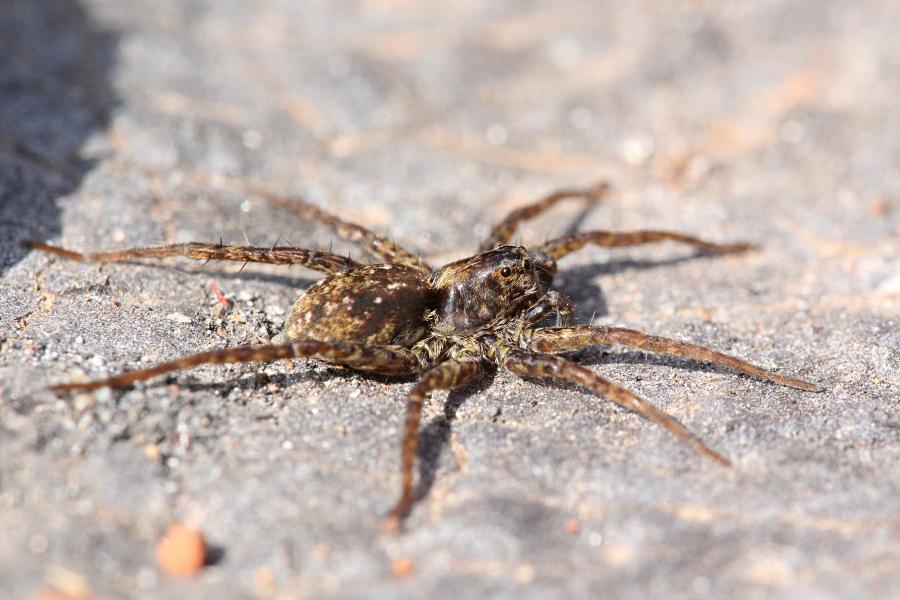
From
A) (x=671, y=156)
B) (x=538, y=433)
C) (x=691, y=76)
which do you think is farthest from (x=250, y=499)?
(x=691, y=76)

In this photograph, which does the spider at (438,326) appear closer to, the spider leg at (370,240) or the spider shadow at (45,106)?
the spider leg at (370,240)

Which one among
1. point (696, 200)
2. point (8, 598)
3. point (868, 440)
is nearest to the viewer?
point (8, 598)

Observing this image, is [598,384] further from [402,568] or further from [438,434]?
[402,568]

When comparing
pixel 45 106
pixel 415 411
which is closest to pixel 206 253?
pixel 415 411

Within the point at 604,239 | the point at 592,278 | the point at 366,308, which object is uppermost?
the point at 366,308

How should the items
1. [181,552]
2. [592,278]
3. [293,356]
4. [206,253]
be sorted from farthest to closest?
[592,278]
[206,253]
[293,356]
[181,552]

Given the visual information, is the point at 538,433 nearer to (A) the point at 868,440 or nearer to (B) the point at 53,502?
(A) the point at 868,440
